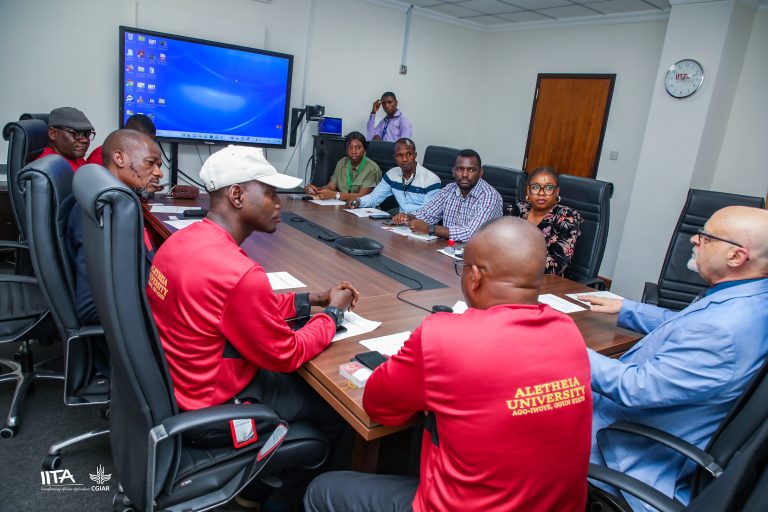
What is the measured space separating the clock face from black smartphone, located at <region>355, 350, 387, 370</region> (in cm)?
432

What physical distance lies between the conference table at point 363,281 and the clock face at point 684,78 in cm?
291

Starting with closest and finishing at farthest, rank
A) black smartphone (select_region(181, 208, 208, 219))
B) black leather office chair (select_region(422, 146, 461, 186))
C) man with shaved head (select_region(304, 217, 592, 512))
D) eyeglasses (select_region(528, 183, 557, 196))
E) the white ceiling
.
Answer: man with shaved head (select_region(304, 217, 592, 512))
eyeglasses (select_region(528, 183, 557, 196))
black smartphone (select_region(181, 208, 208, 219))
black leather office chair (select_region(422, 146, 461, 186))
the white ceiling

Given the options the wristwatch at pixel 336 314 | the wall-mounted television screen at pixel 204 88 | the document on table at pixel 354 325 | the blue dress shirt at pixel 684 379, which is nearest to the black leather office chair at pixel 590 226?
the blue dress shirt at pixel 684 379

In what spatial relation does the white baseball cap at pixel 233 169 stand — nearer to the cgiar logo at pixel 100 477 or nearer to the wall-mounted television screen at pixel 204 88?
the cgiar logo at pixel 100 477

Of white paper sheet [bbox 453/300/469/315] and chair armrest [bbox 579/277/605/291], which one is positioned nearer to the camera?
white paper sheet [bbox 453/300/469/315]

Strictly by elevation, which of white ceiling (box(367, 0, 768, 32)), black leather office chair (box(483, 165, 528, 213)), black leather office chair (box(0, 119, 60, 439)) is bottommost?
black leather office chair (box(0, 119, 60, 439))

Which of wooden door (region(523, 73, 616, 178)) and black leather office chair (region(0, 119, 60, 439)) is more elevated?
wooden door (region(523, 73, 616, 178))

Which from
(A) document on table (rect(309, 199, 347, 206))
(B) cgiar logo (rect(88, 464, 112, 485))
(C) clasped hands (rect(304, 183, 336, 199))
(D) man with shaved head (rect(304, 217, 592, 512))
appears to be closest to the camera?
(D) man with shaved head (rect(304, 217, 592, 512))

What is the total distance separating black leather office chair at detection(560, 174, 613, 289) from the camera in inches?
114

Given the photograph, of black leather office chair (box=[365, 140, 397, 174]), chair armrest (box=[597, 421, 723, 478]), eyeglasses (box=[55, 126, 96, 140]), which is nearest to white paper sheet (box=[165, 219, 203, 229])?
eyeglasses (box=[55, 126, 96, 140])

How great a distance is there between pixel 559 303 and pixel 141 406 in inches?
65.4

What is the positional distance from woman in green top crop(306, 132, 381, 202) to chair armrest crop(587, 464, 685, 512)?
353 cm

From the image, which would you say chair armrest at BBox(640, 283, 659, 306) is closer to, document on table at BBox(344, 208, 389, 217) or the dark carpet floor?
document on table at BBox(344, 208, 389, 217)

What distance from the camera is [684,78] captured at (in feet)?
14.6
